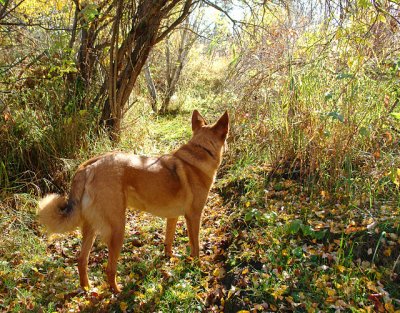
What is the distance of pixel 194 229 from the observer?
371cm

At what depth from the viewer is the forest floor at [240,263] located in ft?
9.91

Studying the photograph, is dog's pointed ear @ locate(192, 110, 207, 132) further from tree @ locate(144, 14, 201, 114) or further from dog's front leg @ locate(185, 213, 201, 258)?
tree @ locate(144, 14, 201, 114)

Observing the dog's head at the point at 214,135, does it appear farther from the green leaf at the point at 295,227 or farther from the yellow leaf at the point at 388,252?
the yellow leaf at the point at 388,252

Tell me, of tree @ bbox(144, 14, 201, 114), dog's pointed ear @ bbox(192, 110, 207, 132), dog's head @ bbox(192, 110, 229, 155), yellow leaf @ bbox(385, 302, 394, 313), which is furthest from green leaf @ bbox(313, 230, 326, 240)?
tree @ bbox(144, 14, 201, 114)

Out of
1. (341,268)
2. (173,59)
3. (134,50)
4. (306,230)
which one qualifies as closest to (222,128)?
(306,230)

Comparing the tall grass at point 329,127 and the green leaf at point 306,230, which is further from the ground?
the tall grass at point 329,127

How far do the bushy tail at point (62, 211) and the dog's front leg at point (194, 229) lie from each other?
Result: 1102 mm

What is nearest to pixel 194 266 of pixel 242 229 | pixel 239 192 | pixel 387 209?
pixel 242 229

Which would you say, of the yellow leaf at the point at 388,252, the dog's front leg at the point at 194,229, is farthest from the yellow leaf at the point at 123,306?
the yellow leaf at the point at 388,252

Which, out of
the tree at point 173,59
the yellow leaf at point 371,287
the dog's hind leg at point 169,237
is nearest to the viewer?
the yellow leaf at point 371,287

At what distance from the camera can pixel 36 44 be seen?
17.0 ft

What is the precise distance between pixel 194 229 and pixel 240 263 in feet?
1.89

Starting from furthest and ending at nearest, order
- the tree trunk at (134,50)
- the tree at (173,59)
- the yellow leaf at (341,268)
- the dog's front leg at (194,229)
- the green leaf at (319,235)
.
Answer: the tree at (173,59) → the tree trunk at (134,50) → the dog's front leg at (194,229) → the green leaf at (319,235) → the yellow leaf at (341,268)

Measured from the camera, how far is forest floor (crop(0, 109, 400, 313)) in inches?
119
